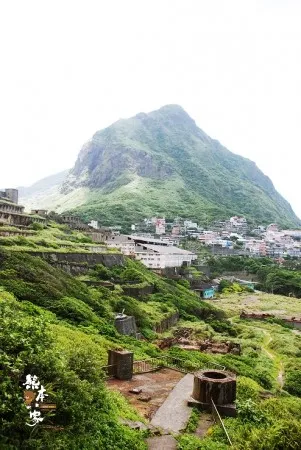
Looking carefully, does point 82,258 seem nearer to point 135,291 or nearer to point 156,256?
point 135,291

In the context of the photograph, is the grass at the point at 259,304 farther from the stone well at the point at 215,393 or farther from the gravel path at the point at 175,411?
the stone well at the point at 215,393

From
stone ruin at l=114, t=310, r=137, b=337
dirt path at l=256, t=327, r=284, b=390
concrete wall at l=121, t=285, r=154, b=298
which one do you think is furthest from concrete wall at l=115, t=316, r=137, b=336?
dirt path at l=256, t=327, r=284, b=390

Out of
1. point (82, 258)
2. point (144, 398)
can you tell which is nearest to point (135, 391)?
point (144, 398)

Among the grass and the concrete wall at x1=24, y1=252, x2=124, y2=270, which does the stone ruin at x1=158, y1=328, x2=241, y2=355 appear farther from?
the grass

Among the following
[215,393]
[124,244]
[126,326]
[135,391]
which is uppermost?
[124,244]

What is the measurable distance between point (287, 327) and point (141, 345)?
136ft

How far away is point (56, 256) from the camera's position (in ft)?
151

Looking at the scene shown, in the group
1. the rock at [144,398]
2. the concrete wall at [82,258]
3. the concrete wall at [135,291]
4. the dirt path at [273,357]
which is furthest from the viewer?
the concrete wall at [135,291]

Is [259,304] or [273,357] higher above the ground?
[273,357]

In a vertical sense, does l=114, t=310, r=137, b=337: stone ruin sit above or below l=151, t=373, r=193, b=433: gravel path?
below

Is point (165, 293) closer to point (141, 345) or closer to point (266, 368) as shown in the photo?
point (266, 368)

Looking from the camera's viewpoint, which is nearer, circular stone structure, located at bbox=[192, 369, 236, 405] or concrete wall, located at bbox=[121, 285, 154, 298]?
circular stone structure, located at bbox=[192, 369, 236, 405]

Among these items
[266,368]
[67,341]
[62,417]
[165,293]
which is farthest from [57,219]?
[62,417]

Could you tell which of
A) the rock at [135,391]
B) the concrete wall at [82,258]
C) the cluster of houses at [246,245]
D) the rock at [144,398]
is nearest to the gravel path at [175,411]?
the rock at [144,398]
